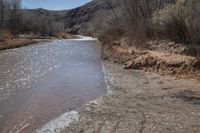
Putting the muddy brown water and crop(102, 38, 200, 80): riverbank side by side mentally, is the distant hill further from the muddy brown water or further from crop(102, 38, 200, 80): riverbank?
the muddy brown water

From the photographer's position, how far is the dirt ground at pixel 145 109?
9984mm

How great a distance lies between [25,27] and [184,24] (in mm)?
71208

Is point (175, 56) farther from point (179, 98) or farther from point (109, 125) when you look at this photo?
point (109, 125)

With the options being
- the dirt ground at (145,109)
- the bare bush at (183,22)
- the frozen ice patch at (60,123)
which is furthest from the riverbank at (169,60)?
the frozen ice patch at (60,123)

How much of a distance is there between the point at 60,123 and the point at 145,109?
9.20 ft

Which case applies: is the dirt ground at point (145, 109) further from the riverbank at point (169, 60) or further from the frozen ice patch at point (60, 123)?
the riverbank at point (169, 60)

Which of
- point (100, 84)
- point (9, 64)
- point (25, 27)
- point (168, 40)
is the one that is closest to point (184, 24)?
point (168, 40)

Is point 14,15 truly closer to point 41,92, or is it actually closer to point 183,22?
point 183,22

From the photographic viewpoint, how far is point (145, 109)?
1189 cm


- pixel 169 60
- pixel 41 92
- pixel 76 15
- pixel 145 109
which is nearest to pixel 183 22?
pixel 169 60

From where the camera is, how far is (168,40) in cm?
2478

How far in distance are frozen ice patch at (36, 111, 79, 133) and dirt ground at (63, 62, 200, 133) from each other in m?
0.19

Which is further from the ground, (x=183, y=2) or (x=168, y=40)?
(x=183, y=2)

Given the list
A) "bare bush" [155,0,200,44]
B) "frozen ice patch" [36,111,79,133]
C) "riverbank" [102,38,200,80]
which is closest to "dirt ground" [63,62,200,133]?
"frozen ice patch" [36,111,79,133]
